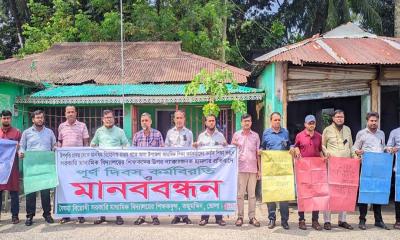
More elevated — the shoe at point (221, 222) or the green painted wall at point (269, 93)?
the green painted wall at point (269, 93)

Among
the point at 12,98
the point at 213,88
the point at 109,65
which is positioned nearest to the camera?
the point at 213,88

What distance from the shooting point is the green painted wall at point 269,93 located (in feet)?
27.7

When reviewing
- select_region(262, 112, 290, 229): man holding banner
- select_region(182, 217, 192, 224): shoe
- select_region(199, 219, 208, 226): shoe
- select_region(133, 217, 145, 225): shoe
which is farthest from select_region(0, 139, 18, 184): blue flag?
select_region(262, 112, 290, 229): man holding banner

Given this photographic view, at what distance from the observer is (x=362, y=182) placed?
626 cm

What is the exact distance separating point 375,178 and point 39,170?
4805 mm

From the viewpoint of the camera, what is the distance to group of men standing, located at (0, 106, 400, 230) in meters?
6.18

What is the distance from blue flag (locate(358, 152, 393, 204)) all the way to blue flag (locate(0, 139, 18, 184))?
503cm

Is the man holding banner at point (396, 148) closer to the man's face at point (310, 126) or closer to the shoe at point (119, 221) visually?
the man's face at point (310, 126)

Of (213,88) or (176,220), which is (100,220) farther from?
(213,88)

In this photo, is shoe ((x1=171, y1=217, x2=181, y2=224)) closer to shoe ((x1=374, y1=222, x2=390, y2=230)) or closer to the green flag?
the green flag

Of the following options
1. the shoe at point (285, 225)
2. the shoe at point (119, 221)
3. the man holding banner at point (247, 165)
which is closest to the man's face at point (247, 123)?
the man holding banner at point (247, 165)

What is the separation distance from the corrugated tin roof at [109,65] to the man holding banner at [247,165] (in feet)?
15.9

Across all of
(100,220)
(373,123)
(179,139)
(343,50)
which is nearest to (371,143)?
(373,123)

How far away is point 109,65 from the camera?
1238 cm
